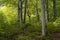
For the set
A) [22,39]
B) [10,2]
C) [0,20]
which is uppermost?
[10,2]

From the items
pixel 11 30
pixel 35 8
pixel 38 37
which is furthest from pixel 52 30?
pixel 35 8

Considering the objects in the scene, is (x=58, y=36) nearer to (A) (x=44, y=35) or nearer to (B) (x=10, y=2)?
(A) (x=44, y=35)

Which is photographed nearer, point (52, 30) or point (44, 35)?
point (44, 35)

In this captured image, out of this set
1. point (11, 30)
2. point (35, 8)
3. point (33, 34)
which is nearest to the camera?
point (33, 34)

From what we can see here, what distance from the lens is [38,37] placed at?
44.6ft

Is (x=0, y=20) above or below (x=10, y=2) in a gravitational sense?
below

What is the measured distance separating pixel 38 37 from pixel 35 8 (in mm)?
19900

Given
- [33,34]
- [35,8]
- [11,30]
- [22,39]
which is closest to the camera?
[22,39]

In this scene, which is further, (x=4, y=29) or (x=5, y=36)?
(x=4, y=29)

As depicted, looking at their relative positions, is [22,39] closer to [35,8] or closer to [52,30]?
[52,30]

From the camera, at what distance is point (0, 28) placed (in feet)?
49.5

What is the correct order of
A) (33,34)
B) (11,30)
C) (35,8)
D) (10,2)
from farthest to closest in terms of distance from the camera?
(35,8) < (10,2) < (11,30) < (33,34)

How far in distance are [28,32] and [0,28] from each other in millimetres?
2477

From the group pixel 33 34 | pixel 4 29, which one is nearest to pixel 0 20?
pixel 4 29
